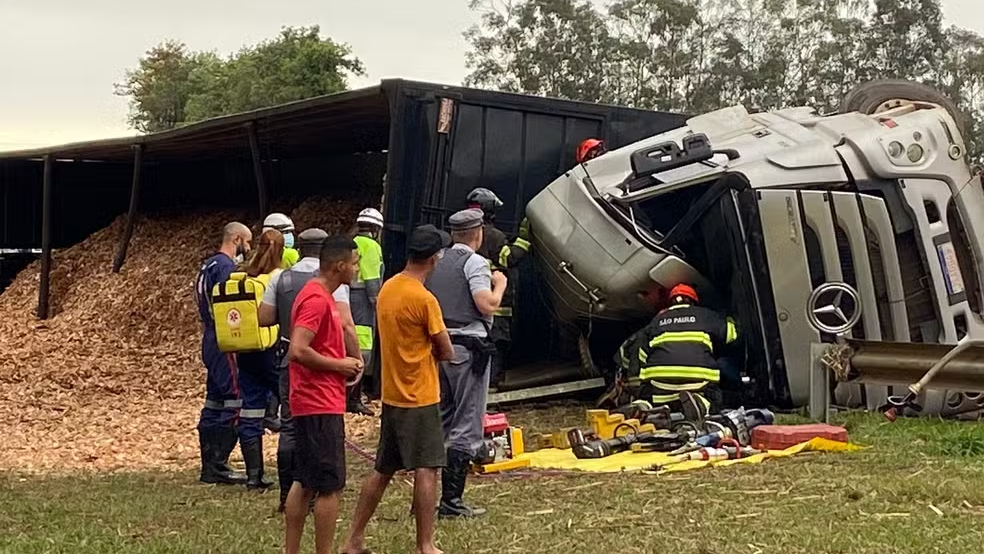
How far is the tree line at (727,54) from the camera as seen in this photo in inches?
1416

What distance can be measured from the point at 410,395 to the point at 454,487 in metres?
0.96

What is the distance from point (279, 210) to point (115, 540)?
38.4 feet

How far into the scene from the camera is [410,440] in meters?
5.54

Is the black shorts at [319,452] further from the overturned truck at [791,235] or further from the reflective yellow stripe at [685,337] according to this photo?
the overturned truck at [791,235]

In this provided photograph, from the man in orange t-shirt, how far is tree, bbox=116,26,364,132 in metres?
35.6

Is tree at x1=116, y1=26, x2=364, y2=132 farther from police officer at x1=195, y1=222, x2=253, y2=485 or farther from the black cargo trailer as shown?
police officer at x1=195, y1=222, x2=253, y2=485

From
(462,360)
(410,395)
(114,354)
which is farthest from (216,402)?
(114,354)

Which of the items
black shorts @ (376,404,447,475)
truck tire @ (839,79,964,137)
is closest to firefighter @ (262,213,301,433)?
black shorts @ (376,404,447,475)

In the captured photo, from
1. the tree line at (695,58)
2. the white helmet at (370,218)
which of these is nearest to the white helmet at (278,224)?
the white helmet at (370,218)

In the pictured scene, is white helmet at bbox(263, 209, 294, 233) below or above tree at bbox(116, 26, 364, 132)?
below

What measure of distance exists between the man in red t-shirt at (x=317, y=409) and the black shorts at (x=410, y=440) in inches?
11.9

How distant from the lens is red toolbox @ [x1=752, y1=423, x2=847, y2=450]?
7922 mm

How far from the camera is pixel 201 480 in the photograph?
790 centimetres

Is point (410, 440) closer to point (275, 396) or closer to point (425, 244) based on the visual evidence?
point (425, 244)
